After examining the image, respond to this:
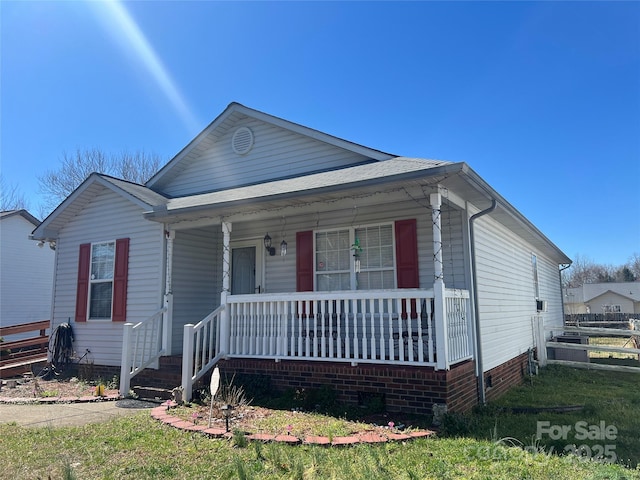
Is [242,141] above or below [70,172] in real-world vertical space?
below

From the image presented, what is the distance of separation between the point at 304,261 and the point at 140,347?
3715 millimetres

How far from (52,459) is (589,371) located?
11854mm

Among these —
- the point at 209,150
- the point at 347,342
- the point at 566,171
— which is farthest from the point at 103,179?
the point at 566,171

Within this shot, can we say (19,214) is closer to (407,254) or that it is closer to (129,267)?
(129,267)

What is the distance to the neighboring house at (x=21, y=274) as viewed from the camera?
16250 mm

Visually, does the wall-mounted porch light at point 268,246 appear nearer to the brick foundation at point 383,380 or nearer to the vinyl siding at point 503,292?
the brick foundation at point 383,380

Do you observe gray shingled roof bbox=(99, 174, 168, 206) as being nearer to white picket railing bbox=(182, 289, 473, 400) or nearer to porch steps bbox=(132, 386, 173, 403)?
white picket railing bbox=(182, 289, 473, 400)

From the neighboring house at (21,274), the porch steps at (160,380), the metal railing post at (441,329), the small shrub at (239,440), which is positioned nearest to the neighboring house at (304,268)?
the metal railing post at (441,329)

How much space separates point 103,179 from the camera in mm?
9625

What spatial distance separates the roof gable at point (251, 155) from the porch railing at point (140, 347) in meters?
3.37

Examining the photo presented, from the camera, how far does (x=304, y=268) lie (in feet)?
27.7

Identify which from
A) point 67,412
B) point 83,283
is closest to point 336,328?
point 67,412

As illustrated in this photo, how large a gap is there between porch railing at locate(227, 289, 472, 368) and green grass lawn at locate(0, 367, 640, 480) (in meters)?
1.05

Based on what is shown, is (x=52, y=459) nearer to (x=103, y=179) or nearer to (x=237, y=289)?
(x=237, y=289)
